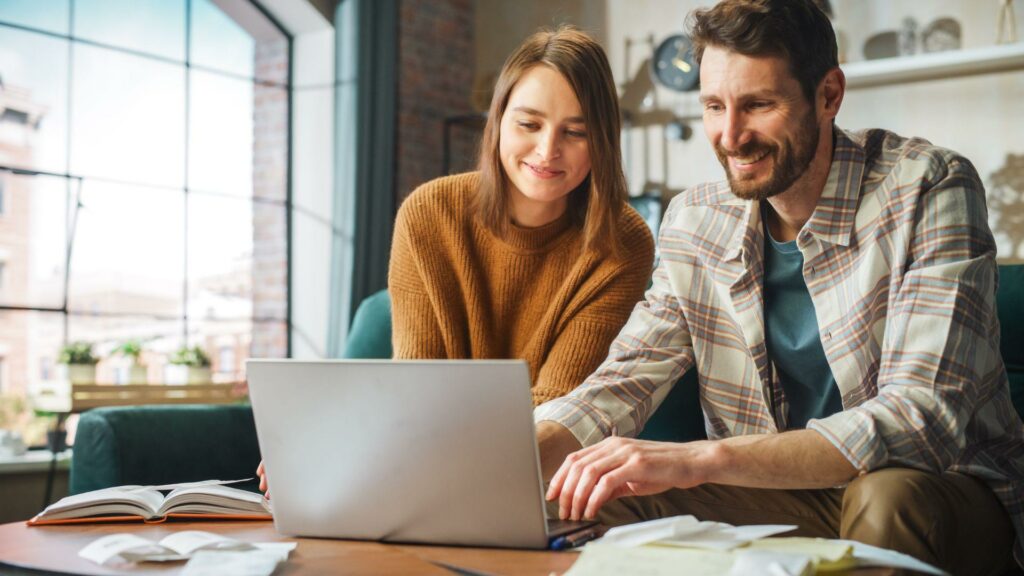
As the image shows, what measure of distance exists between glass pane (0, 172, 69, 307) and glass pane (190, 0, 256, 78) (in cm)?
93

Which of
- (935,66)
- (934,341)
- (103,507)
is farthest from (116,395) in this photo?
(935,66)

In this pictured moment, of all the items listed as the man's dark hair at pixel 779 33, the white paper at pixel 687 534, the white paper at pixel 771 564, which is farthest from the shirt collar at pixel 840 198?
the white paper at pixel 771 564

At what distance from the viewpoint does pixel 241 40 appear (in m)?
4.93

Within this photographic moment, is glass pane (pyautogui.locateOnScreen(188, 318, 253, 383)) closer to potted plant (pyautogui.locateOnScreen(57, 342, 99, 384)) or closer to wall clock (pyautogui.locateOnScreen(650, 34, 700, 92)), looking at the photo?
potted plant (pyautogui.locateOnScreen(57, 342, 99, 384))

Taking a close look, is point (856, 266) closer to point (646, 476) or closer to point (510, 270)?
point (646, 476)

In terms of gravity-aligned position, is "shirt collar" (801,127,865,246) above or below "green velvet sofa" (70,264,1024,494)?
above

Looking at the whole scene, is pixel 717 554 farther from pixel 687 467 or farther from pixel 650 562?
pixel 687 467

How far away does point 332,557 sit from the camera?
1.16 metres

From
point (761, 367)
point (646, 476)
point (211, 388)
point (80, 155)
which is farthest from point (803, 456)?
point (80, 155)

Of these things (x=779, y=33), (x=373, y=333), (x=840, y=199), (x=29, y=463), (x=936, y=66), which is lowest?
(x=29, y=463)

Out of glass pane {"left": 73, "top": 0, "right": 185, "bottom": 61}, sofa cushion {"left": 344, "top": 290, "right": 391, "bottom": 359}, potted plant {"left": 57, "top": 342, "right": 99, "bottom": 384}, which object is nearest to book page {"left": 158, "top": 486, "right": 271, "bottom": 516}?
sofa cushion {"left": 344, "top": 290, "right": 391, "bottom": 359}

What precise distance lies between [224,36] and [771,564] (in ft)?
14.2

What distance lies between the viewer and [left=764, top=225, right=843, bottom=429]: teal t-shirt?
1.75m

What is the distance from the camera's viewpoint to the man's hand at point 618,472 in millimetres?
1292
